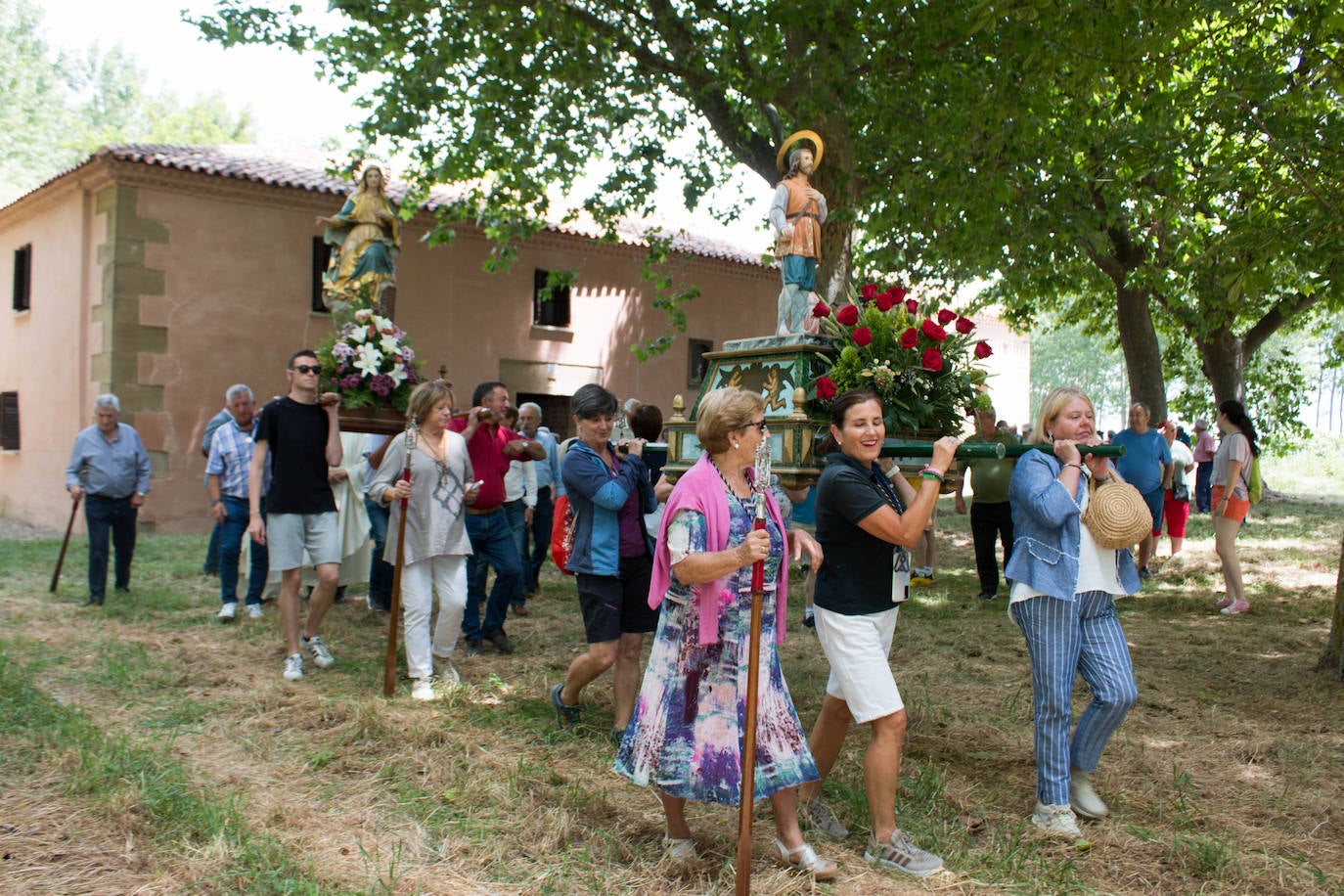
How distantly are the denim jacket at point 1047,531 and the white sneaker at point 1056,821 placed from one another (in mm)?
854

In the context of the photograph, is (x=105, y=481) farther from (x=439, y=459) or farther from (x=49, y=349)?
(x=49, y=349)

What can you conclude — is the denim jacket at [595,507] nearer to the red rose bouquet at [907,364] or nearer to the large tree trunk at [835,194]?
the red rose bouquet at [907,364]

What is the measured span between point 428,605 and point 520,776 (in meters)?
1.84

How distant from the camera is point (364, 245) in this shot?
11688 millimetres

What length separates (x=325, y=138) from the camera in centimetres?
3559

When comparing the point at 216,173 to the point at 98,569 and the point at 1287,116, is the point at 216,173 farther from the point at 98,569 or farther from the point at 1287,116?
the point at 1287,116

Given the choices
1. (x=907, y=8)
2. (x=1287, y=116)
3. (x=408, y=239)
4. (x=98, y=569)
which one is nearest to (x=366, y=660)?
(x=98, y=569)

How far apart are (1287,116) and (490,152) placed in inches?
346

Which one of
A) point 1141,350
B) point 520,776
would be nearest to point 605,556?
point 520,776

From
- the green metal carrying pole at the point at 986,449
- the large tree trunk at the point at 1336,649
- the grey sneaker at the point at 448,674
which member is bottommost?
the grey sneaker at the point at 448,674

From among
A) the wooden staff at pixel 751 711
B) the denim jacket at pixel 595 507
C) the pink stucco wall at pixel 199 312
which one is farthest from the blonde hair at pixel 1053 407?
the pink stucco wall at pixel 199 312

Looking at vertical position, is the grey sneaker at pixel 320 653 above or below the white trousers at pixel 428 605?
below

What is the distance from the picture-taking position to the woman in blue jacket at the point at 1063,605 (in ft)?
13.7

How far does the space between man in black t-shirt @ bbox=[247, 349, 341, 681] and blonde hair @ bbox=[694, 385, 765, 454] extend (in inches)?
143
